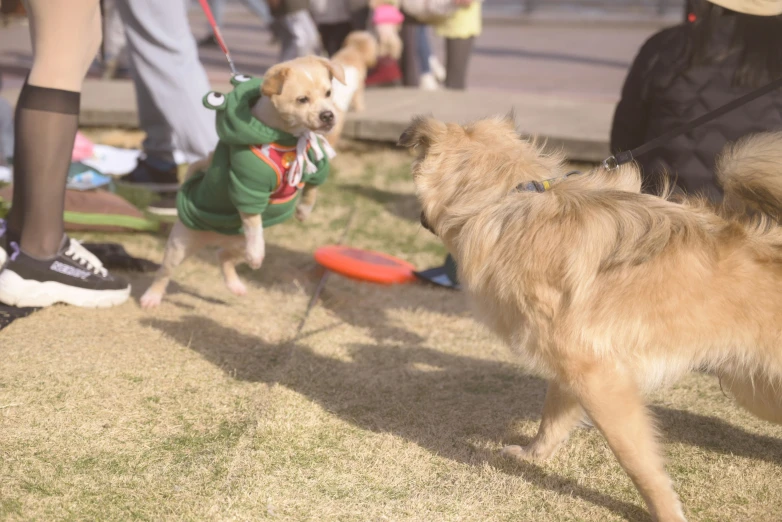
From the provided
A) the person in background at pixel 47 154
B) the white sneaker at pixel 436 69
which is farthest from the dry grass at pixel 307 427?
the white sneaker at pixel 436 69

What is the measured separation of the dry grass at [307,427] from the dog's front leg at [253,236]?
38 cm

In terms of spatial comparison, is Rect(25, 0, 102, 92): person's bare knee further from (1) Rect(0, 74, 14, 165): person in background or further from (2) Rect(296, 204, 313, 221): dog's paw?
(1) Rect(0, 74, 14, 165): person in background

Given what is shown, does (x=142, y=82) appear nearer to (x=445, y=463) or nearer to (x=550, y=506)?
(x=445, y=463)

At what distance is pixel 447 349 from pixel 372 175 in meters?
2.95

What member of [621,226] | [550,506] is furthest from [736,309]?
[550,506]

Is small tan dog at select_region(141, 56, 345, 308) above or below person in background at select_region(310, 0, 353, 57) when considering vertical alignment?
above

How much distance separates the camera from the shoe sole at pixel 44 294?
360 centimetres

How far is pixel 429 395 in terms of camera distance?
3.37 meters

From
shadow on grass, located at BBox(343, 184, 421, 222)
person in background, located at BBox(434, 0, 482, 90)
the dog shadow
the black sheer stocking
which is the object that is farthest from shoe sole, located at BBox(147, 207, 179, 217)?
person in background, located at BBox(434, 0, 482, 90)

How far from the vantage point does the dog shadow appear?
2.93 m

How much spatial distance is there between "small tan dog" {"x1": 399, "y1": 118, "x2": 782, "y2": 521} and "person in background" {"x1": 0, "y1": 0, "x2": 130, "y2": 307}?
1941mm

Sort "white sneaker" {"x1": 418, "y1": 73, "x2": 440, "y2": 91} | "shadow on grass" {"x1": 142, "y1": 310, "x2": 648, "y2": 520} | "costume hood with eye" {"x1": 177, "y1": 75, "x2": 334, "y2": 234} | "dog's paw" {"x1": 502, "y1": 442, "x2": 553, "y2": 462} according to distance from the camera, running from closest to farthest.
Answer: "dog's paw" {"x1": 502, "y1": 442, "x2": 553, "y2": 462}, "shadow on grass" {"x1": 142, "y1": 310, "x2": 648, "y2": 520}, "costume hood with eye" {"x1": 177, "y1": 75, "x2": 334, "y2": 234}, "white sneaker" {"x1": 418, "y1": 73, "x2": 440, "y2": 91}

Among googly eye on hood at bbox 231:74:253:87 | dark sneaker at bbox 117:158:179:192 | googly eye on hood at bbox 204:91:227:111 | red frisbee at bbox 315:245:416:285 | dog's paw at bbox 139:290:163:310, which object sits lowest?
dark sneaker at bbox 117:158:179:192

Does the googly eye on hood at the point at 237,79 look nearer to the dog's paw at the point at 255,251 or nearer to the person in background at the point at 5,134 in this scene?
the dog's paw at the point at 255,251
